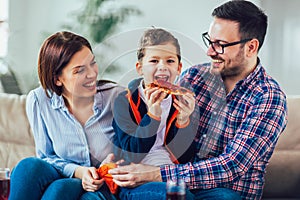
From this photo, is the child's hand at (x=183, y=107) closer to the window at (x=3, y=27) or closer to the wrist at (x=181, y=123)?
the wrist at (x=181, y=123)

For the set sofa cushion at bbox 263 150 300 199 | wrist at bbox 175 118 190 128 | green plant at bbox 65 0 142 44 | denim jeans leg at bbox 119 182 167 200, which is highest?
wrist at bbox 175 118 190 128

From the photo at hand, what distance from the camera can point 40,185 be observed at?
1.90 m

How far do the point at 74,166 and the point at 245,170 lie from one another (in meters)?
0.64

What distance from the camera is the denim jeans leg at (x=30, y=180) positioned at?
1.86 m

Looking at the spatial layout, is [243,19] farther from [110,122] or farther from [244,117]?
[110,122]

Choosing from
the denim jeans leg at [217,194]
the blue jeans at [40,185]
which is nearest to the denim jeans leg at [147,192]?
the blue jeans at [40,185]

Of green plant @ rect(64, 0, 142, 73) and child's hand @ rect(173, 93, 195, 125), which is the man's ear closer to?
child's hand @ rect(173, 93, 195, 125)

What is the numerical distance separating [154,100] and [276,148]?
0.86m

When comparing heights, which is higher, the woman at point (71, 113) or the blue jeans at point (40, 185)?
the woman at point (71, 113)

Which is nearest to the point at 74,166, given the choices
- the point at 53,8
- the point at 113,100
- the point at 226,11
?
the point at 113,100

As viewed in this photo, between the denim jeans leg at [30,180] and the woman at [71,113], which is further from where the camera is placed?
the woman at [71,113]

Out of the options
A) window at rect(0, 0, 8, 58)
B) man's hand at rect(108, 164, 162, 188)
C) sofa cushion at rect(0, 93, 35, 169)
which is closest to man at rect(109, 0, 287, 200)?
man's hand at rect(108, 164, 162, 188)

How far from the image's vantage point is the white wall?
446 centimetres

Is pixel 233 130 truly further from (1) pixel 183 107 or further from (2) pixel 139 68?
(2) pixel 139 68
